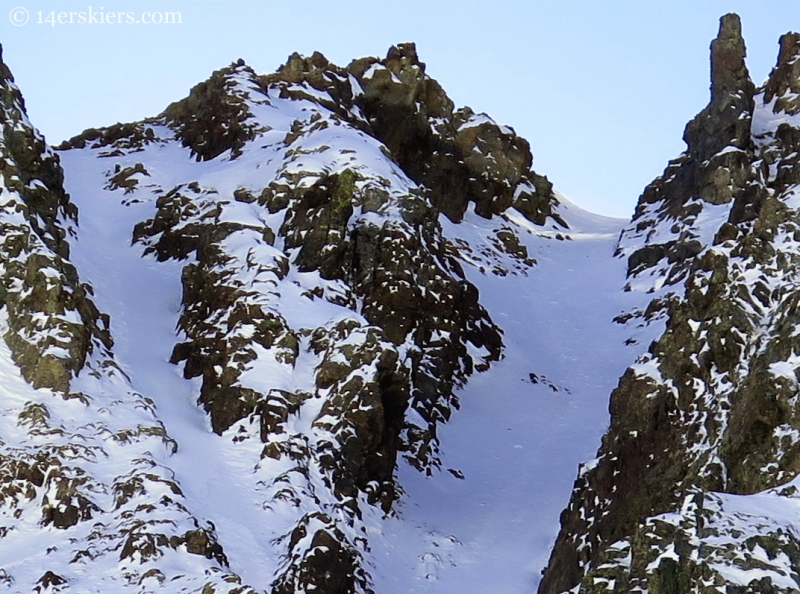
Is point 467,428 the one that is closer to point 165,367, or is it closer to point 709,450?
point 165,367

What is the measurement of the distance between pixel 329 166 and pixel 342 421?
14206mm

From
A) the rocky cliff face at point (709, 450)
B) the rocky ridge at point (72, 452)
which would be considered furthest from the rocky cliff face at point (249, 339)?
the rocky cliff face at point (709, 450)

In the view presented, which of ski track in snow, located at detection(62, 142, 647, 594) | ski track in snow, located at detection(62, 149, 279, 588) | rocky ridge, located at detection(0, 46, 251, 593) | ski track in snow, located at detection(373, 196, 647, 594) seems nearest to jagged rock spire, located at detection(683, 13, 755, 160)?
ski track in snow, located at detection(373, 196, 647, 594)

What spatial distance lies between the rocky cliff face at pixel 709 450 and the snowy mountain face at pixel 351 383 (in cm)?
7

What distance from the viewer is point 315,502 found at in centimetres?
3606

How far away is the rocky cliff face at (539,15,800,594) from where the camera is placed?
18781 millimetres

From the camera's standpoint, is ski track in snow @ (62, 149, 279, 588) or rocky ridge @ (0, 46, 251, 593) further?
ski track in snow @ (62, 149, 279, 588)

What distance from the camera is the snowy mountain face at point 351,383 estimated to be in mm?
29859

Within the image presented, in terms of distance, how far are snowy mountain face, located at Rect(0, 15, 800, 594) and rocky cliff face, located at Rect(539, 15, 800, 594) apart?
0.07 m

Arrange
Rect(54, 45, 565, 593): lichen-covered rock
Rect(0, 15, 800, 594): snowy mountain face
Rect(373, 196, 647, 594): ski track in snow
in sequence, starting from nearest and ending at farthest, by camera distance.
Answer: Rect(0, 15, 800, 594): snowy mountain face
Rect(54, 45, 565, 593): lichen-covered rock
Rect(373, 196, 647, 594): ski track in snow

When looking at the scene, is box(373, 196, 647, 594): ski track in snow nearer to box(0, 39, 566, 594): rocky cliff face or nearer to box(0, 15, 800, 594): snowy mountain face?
box(0, 15, 800, 594): snowy mountain face

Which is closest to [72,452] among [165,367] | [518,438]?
[165,367]

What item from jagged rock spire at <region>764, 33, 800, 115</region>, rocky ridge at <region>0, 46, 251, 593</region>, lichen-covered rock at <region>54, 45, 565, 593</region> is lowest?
rocky ridge at <region>0, 46, 251, 593</region>

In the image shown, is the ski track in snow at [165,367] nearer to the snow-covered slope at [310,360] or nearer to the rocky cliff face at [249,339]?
the snow-covered slope at [310,360]
